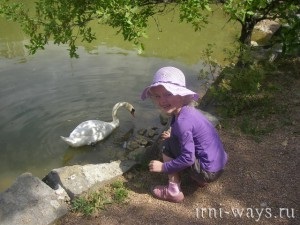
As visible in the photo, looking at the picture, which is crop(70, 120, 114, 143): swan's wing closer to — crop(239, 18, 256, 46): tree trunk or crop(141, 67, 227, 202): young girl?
crop(141, 67, 227, 202): young girl

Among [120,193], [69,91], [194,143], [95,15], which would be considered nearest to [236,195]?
[194,143]

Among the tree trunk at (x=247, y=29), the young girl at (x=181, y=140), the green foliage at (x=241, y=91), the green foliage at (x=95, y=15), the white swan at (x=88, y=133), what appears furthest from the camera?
the tree trunk at (x=247, y=29)

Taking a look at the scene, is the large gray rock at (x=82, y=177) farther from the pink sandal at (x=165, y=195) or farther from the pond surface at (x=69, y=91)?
the pond surface at (x=69, y=91)

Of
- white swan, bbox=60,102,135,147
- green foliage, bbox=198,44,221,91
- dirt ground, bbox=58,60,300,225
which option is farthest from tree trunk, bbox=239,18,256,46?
white swan, bbox=60,102,135,147

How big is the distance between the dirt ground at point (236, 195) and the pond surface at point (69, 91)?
6.84ft

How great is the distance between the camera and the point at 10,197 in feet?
12.0

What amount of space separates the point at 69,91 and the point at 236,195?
4770 mm

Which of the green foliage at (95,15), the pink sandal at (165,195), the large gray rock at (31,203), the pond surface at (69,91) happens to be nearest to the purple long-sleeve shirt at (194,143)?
the pink sandal at (165,195)

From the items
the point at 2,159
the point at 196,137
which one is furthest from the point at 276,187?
the point at 2,159

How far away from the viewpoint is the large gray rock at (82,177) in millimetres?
3855

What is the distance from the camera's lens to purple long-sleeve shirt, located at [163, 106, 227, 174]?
11.6ft

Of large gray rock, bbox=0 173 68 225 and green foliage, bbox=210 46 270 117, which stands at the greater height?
green foliage, bbox=210 46 270 117

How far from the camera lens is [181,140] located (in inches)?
140

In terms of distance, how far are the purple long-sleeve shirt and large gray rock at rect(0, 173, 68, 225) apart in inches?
44.1
